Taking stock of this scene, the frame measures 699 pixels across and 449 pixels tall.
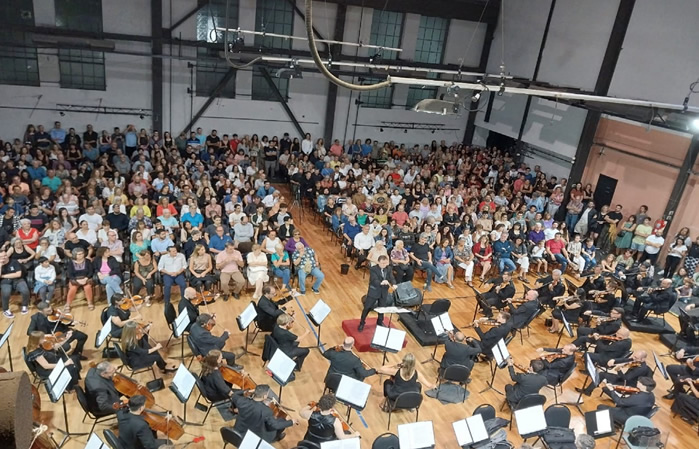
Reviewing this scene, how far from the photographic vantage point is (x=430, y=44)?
1888 cm

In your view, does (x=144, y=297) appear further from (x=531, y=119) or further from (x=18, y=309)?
(x=531, y=119)

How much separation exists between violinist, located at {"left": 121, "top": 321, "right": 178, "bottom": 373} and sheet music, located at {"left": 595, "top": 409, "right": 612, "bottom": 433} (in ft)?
18.2

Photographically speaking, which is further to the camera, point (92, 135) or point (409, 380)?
point (92, 135)

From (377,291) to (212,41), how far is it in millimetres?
10960

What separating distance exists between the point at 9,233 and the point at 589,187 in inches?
560

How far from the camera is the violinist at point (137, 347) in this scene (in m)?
6.64

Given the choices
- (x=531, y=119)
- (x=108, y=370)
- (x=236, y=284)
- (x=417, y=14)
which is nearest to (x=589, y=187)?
(x=531, y=119)

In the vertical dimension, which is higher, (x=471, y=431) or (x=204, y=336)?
(x=471, y=431)

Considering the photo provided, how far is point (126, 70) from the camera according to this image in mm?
15562

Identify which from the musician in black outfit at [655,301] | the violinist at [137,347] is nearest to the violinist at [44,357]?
the violinist at [137,347]

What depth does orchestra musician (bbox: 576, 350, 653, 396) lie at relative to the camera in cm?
735

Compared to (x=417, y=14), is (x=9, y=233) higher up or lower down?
lower down

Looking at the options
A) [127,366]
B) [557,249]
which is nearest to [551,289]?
[557,249]

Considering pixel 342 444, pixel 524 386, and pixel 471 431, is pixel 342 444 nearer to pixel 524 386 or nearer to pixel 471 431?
pixel 471 431
